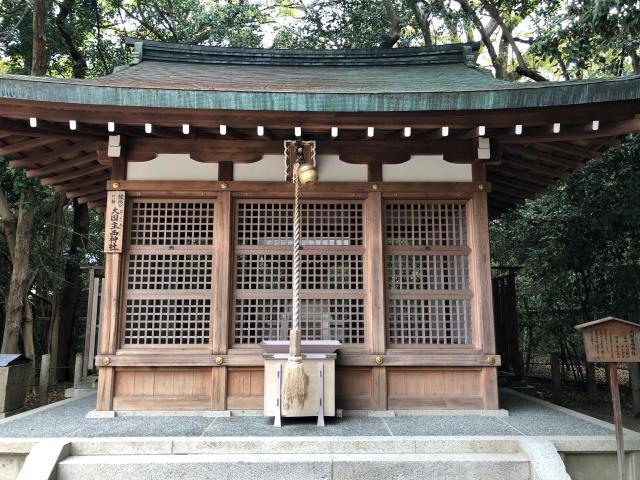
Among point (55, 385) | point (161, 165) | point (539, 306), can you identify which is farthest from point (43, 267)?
point (539, 306)

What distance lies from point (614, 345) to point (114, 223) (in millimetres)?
4805

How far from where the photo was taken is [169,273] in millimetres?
4996

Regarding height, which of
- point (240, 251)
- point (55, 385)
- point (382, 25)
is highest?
point (382, 25)

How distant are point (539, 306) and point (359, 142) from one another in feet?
25.3

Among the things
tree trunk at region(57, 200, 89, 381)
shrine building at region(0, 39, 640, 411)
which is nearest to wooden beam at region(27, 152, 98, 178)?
shrine building at region(0, 39, 640, 411)

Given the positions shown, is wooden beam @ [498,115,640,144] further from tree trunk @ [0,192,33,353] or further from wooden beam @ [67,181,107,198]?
tree trunk @ [0,192,33,353]

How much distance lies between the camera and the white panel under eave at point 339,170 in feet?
16.8

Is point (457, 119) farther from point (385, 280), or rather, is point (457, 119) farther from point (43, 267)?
point (43, 267)

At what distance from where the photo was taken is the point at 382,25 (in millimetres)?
12617

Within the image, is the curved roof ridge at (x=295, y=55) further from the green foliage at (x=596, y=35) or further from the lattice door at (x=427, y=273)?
the lattice door at (x=427, y=273)

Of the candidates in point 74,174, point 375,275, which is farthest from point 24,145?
point 375,275

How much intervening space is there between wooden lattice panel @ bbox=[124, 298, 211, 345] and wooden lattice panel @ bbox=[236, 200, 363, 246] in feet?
3.02

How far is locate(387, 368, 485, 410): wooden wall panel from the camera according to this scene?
189 inches

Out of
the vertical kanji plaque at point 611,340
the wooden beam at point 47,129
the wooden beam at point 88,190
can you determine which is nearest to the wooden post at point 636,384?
the vertical kanji plaque at point 611,340
